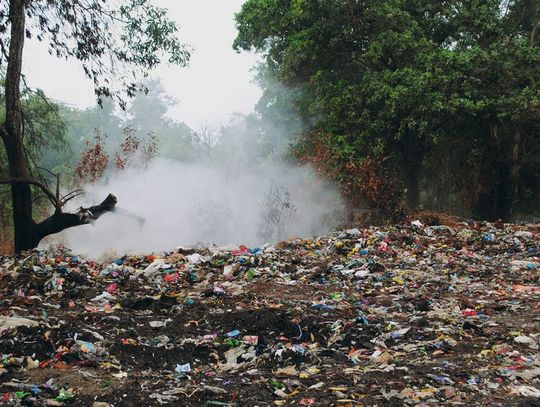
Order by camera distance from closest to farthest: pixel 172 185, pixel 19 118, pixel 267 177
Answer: pixel 19 118 → pixel 172 185 → pixel 267 177

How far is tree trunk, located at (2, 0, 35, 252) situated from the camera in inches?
295

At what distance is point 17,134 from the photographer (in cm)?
752

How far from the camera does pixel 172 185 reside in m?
13.2

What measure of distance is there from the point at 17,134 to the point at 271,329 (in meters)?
5.15

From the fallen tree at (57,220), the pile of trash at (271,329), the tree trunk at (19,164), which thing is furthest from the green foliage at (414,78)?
the tree trunk at (19,164)

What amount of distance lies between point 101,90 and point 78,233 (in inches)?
149

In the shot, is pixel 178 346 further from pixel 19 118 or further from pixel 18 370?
pixel 19 118

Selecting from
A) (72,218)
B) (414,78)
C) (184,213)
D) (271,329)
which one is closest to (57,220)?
(72,218)

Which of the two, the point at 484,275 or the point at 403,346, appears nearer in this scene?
the point at 403,346

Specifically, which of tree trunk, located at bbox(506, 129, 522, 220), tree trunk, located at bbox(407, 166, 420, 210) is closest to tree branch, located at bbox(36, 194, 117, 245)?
tree trunk, located at bbox(407, 166, 420, 210)

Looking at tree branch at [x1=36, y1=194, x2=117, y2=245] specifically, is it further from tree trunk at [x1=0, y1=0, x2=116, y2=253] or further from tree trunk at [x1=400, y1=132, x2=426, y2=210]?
tree trunk at [x1=400, y1=132, x2=426, y2=210]

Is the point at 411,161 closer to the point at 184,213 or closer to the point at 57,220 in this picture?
the point at 184,213

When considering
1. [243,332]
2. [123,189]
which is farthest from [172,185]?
[243,332]

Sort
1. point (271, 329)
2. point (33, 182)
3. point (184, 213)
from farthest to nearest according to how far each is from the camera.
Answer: point (184, 213) → point (33, 182) → point (271, 329)
